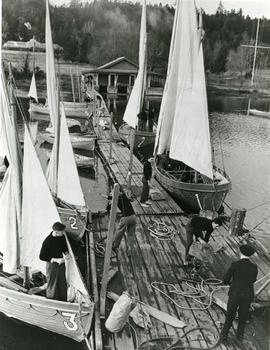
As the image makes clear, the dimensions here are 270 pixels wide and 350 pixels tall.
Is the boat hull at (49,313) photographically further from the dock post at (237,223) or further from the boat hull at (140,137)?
the boat hull at (140,137)

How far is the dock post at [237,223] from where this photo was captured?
36.4 feet

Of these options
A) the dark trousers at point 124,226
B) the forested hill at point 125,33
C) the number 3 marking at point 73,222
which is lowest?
the number 3 marking at point 73,222

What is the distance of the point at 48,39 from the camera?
1335 cm

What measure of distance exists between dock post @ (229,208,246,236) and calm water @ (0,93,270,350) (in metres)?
3.93

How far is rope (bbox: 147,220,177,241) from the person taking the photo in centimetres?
1079

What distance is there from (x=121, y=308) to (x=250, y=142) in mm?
26765

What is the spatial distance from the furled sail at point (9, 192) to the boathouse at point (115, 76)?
46.7 m

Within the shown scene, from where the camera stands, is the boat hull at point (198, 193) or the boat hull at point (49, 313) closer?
the boat hull at point (49, 313)

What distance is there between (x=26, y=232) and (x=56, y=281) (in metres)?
1.38

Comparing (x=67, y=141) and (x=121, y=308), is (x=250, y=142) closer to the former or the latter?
(x=67, y=141)

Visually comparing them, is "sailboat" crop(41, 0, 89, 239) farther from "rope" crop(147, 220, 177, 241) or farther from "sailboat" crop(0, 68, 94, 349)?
"sailboat" crop(0, 68, 94, 349)

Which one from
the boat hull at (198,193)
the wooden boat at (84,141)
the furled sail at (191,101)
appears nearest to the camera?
the furled sail at (191,101)

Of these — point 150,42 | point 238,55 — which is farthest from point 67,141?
point 150,42

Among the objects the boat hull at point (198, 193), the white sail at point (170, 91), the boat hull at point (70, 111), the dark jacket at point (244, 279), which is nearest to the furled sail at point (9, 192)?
the dark jacket at point (244, 279)
